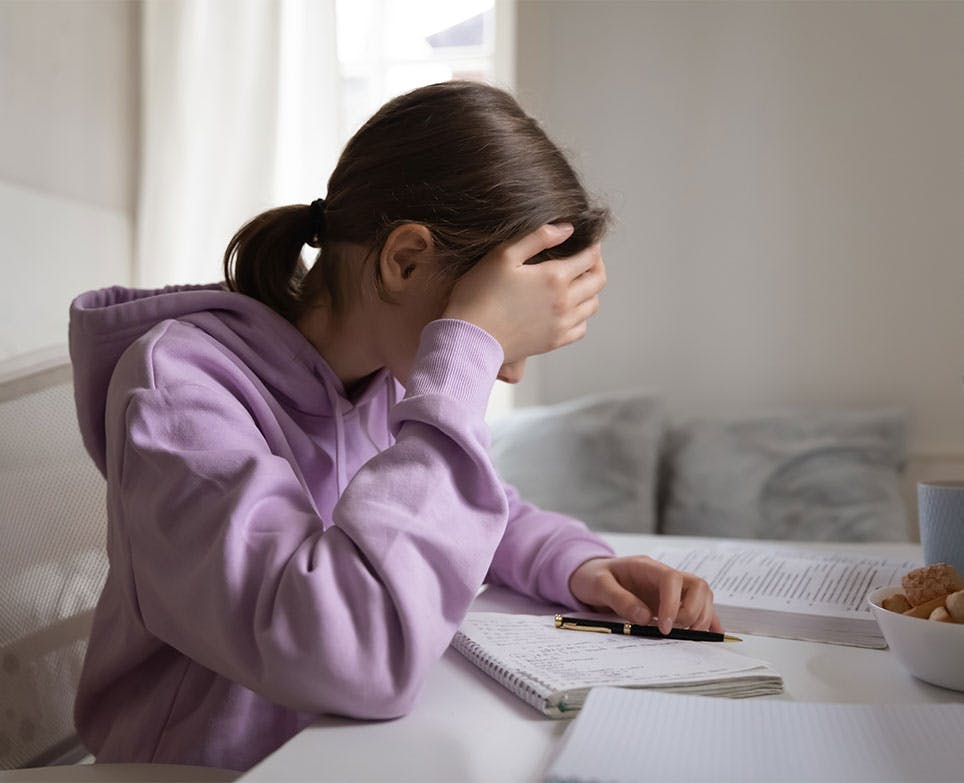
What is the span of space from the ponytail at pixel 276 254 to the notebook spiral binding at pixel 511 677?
15.0 inches

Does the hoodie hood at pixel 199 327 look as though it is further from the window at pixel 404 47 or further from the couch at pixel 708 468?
the window at pixel 404 47

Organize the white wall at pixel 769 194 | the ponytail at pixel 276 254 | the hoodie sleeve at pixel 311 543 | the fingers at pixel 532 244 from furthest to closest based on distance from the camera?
the white wall at pixel 769 194 < the ponytail at pixel 276 254 < the fingers at pixel 532 244 < the hoodie sleeve at pixel 311 543

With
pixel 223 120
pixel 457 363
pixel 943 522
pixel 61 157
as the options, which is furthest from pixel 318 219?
pixel 223 120

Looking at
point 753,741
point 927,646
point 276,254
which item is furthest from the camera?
point 276,254

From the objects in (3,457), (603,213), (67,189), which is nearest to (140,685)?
(3,457)

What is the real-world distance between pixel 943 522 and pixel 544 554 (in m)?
0.33

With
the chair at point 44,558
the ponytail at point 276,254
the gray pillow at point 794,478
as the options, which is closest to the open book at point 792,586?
the ponytail at point 276,254

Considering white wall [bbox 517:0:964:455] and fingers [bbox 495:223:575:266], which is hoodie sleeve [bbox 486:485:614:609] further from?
white wall [bbox 517:0:964:455]

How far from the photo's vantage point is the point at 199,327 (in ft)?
2.69

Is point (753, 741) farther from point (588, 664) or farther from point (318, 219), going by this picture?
point (318, 219)

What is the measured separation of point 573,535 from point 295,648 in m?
0.43

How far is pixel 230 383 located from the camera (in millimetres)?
779

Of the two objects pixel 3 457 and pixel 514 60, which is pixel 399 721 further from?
pixel 514 60

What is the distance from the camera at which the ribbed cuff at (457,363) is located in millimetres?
711
